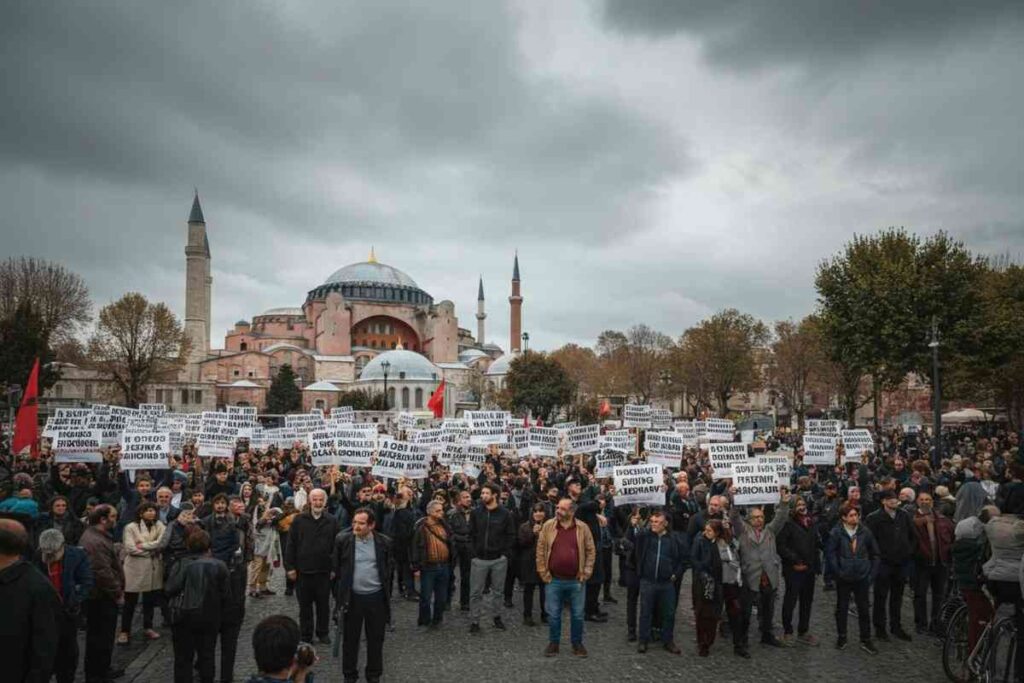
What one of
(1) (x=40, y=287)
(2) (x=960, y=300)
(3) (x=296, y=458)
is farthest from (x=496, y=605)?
(1) (x=40, y=287)

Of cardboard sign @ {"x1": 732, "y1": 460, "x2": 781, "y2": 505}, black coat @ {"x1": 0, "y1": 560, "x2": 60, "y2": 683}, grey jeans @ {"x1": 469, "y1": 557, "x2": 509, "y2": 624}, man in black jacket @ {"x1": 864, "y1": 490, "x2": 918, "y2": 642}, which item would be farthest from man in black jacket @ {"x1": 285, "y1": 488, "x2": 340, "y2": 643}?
man in black jacket @ {"x1": 864, "y1": 490, "x2": 918, "y2": 642}

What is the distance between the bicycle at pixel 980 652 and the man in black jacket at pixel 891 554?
1113 mm

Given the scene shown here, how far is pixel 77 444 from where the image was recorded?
15.2 m

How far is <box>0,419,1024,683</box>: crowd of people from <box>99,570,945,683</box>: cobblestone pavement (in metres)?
0.17

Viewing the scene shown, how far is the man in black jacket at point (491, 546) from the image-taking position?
9367 millimetres

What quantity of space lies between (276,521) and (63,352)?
49.6 meters

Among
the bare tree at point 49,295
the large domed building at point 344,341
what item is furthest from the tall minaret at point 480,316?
the bare tree at point 49,295

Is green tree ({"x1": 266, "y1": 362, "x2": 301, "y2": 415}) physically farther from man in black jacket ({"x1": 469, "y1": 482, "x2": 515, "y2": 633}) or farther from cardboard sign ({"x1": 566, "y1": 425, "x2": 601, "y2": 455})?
man in black jacket ({"x1": 469, "y1": 482, "x2": 515, "y2": 633})

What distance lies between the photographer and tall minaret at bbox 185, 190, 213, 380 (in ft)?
276

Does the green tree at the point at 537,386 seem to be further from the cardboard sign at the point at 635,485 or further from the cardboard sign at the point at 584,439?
the cardboard sign at the point at 635,485

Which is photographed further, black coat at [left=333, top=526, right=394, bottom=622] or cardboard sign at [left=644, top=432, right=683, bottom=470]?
cardboard sign at [left=644, top=432, right=683, bottom=470]

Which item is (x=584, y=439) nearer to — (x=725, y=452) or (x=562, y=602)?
(x=725, y=452)

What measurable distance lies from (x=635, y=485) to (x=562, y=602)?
7.95 ft

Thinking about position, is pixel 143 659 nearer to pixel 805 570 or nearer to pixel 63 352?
pixel 805 570
